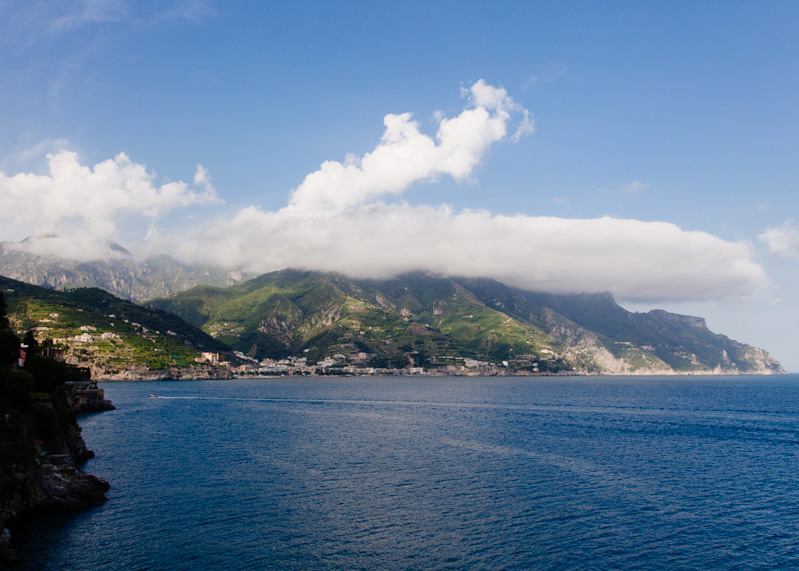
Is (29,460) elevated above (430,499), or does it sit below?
above

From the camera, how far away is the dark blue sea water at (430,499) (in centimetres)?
4047

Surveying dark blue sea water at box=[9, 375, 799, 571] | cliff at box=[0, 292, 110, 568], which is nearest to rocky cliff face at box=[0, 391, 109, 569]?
cliff at box=[0, 292, 110, 568]

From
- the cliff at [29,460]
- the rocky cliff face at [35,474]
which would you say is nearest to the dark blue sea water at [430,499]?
the rocky cliff face at [35,474]

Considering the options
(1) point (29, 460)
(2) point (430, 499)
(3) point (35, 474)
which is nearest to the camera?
(1) point (29, 460)

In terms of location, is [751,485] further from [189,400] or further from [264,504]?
[189,400]

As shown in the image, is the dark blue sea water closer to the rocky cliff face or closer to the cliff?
the rocky cliff face

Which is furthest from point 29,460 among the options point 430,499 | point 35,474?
point 430,499

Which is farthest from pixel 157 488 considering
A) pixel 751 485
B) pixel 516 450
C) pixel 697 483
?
pixel 751 485

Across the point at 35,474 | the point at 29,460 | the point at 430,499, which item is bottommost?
the point at 430,499

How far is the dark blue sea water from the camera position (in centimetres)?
4047

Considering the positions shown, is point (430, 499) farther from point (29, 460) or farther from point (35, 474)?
point (35, 474)

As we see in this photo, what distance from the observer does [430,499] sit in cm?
5559

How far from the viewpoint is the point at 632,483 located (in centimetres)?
6281

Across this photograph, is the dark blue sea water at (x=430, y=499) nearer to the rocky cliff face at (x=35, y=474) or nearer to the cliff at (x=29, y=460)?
the rocky cliff face at (x=35, y=474)
